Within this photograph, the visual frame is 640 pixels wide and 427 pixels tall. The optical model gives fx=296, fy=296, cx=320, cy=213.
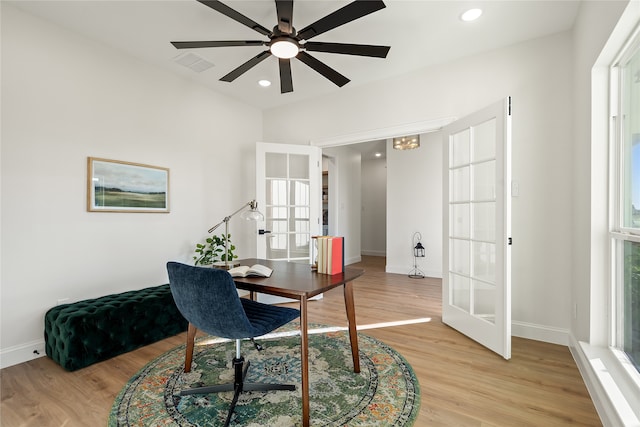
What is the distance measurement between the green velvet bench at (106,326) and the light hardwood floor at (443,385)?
0.08 m

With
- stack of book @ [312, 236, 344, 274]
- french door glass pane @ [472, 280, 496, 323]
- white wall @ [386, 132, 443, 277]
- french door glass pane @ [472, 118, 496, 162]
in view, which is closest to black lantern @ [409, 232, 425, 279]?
white wall @ [386, 132, 443, 277]

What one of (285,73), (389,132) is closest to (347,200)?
(389,132)

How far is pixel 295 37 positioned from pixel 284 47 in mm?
106

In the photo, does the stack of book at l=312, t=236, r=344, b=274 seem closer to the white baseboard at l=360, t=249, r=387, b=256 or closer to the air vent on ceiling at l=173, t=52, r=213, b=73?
the air vent on ceiling at l=173, t=52, r=213, b=73

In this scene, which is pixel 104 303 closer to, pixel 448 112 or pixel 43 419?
pixel 43 419

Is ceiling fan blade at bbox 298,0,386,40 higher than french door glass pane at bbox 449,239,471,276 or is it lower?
higher

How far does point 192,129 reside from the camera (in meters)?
3.61

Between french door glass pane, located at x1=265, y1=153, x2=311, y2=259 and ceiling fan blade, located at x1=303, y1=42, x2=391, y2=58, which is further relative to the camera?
french door glass pane, located at x1=265, y1=153, x2=311, y2=259

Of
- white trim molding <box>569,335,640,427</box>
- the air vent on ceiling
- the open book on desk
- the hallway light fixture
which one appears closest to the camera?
white trim molding <box>569,335,640,427</box>

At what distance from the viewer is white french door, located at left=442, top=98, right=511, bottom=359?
2.30m

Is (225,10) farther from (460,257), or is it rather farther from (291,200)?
(460,257)

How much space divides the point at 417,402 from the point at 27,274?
119 inches

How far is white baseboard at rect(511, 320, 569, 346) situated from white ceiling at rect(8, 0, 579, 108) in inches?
102

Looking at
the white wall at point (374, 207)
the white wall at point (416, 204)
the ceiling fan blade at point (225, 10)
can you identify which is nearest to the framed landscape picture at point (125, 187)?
the ceiling fan blade at point (225, 10)
